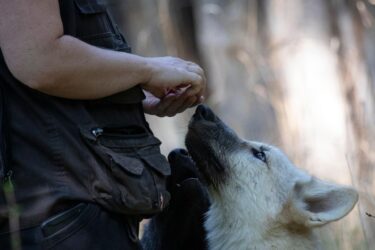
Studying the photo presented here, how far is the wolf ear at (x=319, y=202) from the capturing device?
4.50 m

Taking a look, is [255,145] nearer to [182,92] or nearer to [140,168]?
[182,92]

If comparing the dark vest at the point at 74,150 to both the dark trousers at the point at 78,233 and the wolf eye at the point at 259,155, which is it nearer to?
the dark trousers at the point at 78,233

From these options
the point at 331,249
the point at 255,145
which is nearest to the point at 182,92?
the point at 255,145

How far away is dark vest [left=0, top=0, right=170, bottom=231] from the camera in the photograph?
3.17 m

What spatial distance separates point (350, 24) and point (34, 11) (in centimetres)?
735

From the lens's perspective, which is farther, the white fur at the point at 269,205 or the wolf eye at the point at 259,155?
the wolf eye at the point at 259,155

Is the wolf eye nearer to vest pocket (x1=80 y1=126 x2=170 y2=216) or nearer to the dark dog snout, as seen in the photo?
the dark dog snout

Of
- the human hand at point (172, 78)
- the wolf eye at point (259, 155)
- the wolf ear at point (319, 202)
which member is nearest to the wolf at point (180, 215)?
the wolf eye at point (259, 155)

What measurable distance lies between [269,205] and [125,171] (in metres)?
1.48

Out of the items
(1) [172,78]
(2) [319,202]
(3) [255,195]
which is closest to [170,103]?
(1) [172,78]

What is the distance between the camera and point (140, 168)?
3311mm

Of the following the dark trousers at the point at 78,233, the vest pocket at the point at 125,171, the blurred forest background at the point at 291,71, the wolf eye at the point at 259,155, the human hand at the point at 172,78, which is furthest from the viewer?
the blurred forest background at the point at 291,71

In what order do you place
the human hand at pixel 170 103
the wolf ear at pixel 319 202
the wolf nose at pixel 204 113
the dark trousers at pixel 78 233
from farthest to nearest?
the wolf nose at pixel 204 113
the wolf ear at pixel 319 202
the human hand at pixel 170 103
the dark trousers at pixel 78 233

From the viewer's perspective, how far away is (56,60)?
3.06 metres
